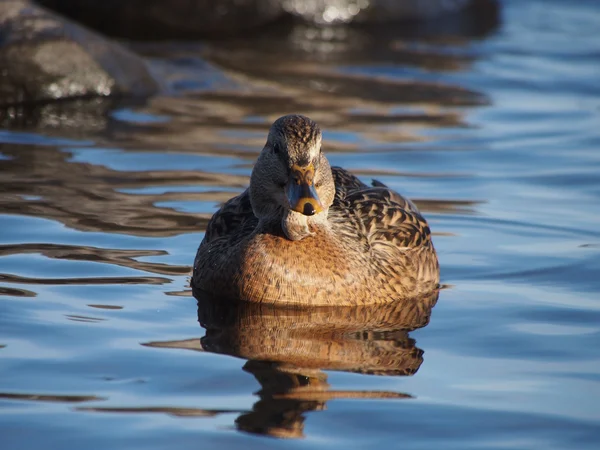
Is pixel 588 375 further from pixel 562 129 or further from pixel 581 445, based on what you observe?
pixel 562 129

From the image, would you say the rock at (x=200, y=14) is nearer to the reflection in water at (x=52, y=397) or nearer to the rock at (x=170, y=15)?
the rock at (x=170, y=15)

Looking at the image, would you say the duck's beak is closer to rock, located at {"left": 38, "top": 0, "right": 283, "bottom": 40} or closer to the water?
the water

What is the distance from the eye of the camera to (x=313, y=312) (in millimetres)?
7809

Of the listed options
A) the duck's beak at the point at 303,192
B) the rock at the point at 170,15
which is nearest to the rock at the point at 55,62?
the rock at the point at 170,15

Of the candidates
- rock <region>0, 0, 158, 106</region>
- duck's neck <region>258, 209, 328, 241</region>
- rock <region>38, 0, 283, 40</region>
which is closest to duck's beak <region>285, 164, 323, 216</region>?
duck's neck <region>258, 209, 328, 241</region>

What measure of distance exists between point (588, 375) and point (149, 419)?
240cm

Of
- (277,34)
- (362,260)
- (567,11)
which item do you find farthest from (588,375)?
(567,11)

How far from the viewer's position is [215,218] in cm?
862

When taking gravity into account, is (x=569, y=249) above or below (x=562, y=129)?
below

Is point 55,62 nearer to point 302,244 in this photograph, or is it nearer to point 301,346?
point 302,244

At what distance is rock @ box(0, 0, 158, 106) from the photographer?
13.8m

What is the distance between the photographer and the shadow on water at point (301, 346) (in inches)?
238

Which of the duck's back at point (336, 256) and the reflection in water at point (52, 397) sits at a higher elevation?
the duck's back at point (336, 256)

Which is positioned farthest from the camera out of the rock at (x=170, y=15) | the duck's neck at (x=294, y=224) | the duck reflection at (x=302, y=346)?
the rock at (x=170, y=15)
